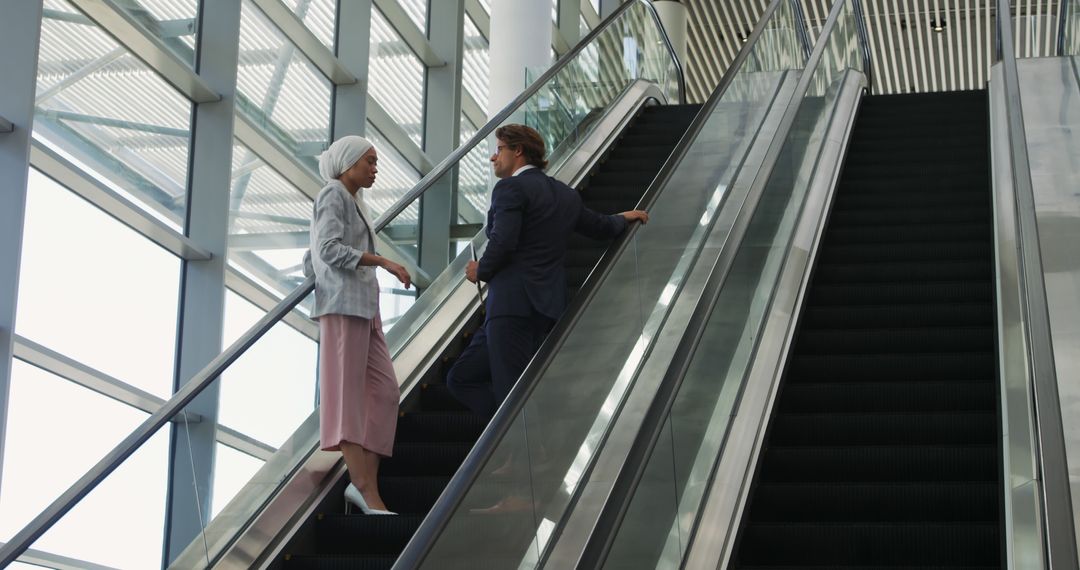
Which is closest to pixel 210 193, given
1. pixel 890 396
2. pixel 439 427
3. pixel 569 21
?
pixel 439 427

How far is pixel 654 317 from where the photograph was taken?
18.6 ft

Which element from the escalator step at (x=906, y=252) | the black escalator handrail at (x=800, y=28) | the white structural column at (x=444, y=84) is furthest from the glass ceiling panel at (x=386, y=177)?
the escalator step at (x=906, y=252)

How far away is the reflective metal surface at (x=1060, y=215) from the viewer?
3742 millimetres

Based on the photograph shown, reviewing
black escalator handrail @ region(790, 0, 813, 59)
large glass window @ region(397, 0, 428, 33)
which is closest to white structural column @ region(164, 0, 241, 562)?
large glass window @ region(397, 0, 428, 33)

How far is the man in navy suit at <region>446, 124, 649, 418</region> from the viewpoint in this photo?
195 inches

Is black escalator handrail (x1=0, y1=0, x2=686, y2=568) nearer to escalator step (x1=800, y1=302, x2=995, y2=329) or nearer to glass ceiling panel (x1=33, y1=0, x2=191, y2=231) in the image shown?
escalator step (x1=800, y1=302, x2=995, y2=329)

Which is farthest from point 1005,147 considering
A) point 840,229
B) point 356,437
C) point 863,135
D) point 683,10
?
point 683,10

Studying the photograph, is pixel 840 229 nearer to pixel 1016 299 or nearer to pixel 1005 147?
pixel 1005 147

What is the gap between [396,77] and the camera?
14.6 metres

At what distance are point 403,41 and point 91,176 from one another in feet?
21.4

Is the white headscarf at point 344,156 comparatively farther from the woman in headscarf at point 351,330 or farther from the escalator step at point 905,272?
the escalator step at point 905,272

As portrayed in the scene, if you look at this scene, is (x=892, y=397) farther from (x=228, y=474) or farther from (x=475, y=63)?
(x=475, y=63)

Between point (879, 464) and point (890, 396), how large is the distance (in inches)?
25.7

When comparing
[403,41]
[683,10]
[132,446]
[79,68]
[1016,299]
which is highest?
[683,10]
